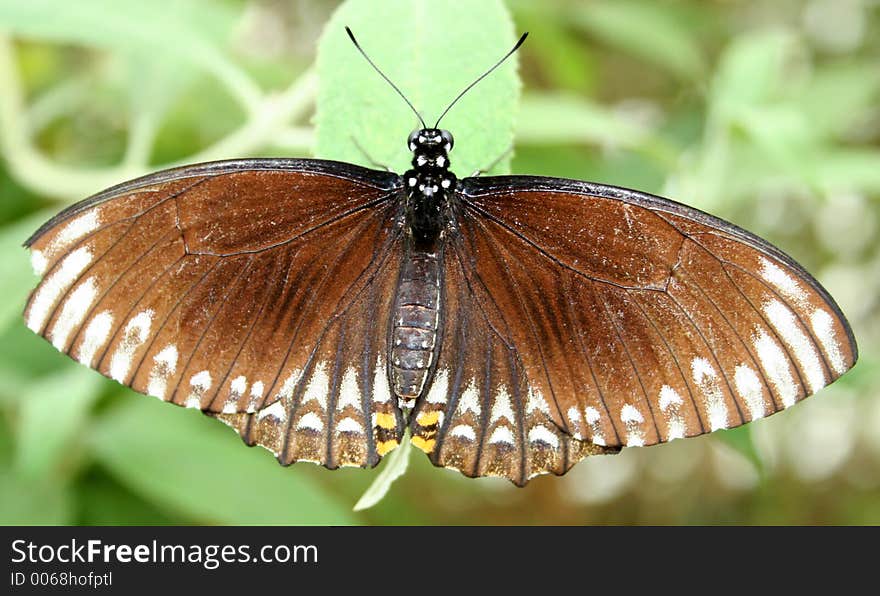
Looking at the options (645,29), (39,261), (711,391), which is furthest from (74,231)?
(645,29)

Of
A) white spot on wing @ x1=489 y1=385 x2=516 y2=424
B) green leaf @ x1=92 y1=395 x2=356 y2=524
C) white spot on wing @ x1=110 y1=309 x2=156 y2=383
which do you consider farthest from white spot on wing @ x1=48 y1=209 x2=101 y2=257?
green leaf @ x1=92 y1=395 x2=356 y2=524

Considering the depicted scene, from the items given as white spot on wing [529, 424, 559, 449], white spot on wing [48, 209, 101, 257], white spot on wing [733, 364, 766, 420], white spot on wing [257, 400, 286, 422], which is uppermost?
white spot on wing [48, 209, 101, 257]

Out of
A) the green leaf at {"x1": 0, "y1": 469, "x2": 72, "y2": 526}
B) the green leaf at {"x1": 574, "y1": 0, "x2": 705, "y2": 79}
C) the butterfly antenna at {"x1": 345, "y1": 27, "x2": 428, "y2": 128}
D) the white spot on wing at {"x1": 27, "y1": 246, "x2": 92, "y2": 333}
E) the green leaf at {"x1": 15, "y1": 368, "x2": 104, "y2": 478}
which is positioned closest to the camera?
the white spot on wing at {"x1": 27, "y1": 246, "x2": 92, "y2": 333}

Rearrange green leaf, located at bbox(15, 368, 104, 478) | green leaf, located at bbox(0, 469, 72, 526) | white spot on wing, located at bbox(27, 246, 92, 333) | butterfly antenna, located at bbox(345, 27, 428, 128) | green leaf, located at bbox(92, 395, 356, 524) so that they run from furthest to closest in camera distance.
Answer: green leaf, located at bbox(92, 395, 356, 524), green leaf, located at bbox(0, 469, 72, 526), green leaf, located at bbox(15, 368, 104, 478), butterfly antenna, located at bbox(345, 27, 428, 128), white spot on wing, located at bbox(27, 246, 92, 333)

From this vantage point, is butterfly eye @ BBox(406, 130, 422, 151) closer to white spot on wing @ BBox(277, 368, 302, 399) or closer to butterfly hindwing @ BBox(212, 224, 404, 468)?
butterfly hindwing @ BBox(212, 224, 404, 468)

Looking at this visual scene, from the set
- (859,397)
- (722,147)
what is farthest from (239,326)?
(859,397)

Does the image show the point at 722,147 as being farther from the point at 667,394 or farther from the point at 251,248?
the point at 251,248

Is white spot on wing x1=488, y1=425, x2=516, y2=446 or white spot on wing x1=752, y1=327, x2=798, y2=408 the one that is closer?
white spot on wing x1=752, y1=327, x2=798, y2=408
